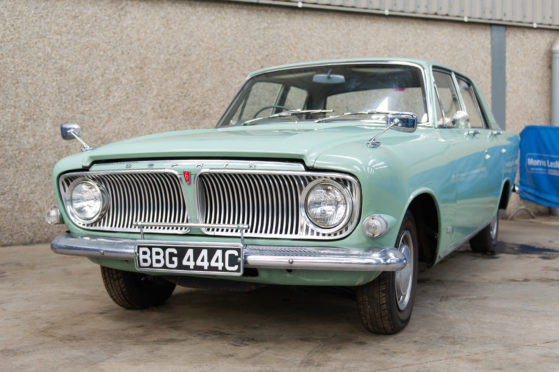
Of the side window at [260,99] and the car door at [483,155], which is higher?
the side window at [260,99]

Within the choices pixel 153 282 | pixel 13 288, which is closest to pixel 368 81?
pixel 153 282

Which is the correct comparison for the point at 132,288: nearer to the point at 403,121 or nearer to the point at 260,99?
the point at 260,99

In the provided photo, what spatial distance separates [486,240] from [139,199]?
3513 millimetres

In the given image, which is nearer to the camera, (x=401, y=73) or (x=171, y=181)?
(x=171, y=181)

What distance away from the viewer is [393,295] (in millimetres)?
3008

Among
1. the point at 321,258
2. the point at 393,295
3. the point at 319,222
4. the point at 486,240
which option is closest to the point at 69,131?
the point at 319,222

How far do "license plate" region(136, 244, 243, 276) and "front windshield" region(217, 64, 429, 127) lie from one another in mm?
1305

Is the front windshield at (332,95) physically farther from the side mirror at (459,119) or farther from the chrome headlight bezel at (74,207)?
the chrome headlight bezel at (74,207)

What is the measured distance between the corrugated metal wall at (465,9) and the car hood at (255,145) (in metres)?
4.52

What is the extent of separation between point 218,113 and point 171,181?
4485 millimetres

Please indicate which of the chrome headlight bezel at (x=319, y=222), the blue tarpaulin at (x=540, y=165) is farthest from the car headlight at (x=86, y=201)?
the blue tarpaulin at (x=540, y=165)

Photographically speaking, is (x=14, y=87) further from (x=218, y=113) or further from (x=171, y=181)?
(x=171, y=181)

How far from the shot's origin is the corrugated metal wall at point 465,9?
313 inches

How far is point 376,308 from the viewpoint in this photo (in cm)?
301
